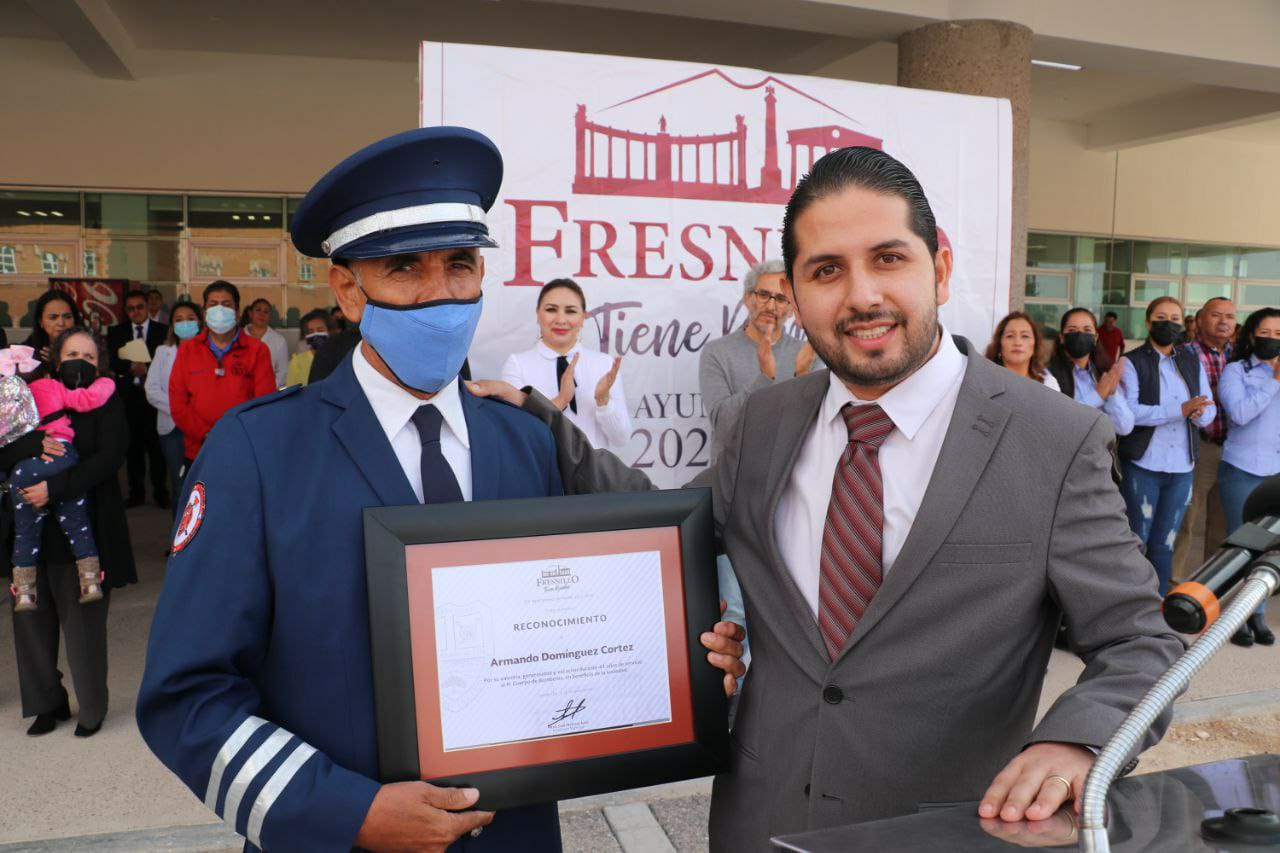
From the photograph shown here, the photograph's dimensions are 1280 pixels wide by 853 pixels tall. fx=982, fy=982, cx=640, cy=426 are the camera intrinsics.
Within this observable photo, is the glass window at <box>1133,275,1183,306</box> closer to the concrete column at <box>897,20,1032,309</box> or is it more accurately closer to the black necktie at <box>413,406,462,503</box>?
the concrete column at <box>897,20,1032,309</box>

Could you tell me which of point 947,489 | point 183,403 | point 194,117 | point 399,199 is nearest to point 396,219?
point 399,199

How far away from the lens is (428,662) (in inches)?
53.5

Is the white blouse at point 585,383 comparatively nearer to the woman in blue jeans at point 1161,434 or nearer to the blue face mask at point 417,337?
the blue face mask at point 417,337

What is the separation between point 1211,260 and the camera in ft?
57.1

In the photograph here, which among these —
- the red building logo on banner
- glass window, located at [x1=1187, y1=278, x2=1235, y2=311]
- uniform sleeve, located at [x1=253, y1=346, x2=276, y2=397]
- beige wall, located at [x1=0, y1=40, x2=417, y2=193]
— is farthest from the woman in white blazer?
glass window, located at [x1=1187, y1=278, x2=1235, y2=311]

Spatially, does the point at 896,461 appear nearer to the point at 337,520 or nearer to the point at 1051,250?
the point at 337,520

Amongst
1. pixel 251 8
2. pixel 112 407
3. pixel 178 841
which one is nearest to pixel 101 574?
pixel 112 407

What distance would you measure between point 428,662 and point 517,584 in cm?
16

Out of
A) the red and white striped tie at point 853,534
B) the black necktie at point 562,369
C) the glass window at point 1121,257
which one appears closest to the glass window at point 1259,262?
the glass window at point 1121,257

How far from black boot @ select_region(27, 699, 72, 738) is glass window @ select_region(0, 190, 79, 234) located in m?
8.57

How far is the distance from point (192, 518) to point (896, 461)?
1030 mm

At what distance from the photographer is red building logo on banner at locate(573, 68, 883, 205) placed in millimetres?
3861

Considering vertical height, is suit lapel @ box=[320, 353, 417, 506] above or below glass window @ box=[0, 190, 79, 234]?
below

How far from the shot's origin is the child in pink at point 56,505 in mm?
4062
